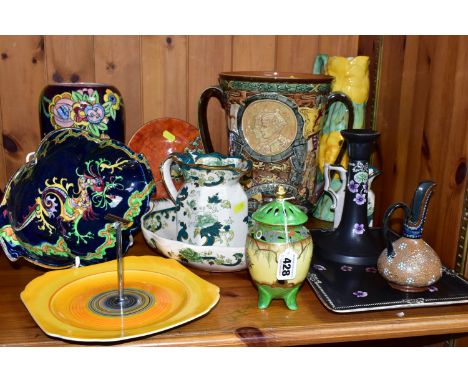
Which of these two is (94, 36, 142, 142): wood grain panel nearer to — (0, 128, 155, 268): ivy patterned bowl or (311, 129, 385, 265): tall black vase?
(0, 128, 155, 268): ivy patterned bowl

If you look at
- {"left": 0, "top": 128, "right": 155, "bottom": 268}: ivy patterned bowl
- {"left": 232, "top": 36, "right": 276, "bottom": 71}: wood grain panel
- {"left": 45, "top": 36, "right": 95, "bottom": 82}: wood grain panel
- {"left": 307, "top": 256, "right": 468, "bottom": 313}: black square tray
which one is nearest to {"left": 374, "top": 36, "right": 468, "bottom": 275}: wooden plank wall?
{"left": 307, "top": 256, "right": 468, "bottom": 313}: black square tray

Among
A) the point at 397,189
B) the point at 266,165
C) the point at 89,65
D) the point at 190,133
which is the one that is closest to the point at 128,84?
the point at 89,65

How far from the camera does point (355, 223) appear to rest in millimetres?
906

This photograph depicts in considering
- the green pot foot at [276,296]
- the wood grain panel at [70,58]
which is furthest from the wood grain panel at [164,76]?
the green pot foot at [276,296]

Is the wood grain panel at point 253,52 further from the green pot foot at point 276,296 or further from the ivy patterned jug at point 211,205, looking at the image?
the green pot foot at point 276,296

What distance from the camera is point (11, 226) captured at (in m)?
0.83

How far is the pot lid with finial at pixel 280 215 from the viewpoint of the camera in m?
0.72

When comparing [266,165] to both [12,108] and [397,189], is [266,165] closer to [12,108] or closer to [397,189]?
[397,189]

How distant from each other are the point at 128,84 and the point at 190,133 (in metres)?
0.19

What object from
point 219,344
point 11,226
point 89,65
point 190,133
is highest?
point 89,65

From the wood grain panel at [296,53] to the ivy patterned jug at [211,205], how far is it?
0.41 meters

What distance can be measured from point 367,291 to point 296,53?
2.01 ft

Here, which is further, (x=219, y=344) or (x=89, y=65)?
(x=89, y=65)

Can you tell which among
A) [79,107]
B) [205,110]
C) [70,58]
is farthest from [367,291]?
[70,58]
